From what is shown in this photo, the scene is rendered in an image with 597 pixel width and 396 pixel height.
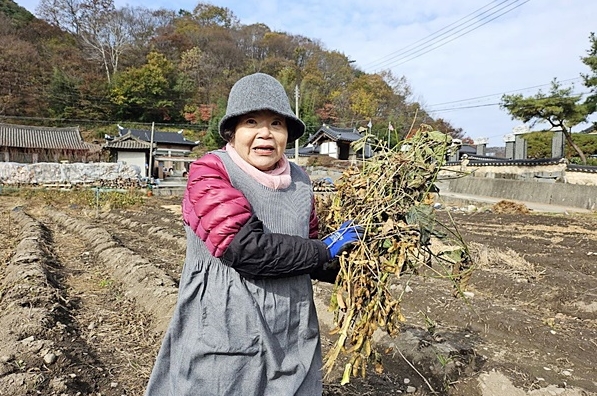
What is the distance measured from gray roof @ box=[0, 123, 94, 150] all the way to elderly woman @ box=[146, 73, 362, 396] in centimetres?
2835

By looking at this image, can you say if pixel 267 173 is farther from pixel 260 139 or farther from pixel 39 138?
pixel 39 138

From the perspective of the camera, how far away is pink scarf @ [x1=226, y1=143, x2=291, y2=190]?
1.41m

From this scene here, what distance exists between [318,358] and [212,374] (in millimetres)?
403

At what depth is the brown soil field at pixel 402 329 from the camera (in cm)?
269

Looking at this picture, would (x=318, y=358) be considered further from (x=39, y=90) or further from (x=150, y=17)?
(x=150, y=17)

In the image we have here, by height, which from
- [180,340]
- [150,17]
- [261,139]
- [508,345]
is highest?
[150,17]

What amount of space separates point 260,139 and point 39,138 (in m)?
29.8

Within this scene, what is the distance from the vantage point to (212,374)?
1317 mm

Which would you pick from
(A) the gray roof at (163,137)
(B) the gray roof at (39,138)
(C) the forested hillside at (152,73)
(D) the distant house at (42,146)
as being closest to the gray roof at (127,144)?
(D) the distant house at (42,146)

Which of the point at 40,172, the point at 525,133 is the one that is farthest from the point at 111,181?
the point at 525,133

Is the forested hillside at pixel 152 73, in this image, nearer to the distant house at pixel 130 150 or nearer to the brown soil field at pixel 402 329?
the distant house at pixel 130 150

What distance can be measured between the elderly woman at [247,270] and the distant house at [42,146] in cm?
2748

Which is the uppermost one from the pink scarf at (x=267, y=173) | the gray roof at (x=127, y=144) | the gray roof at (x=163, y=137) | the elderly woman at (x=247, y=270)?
the gray roof at (x=163, y=137)

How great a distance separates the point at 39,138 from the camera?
2650 cm
